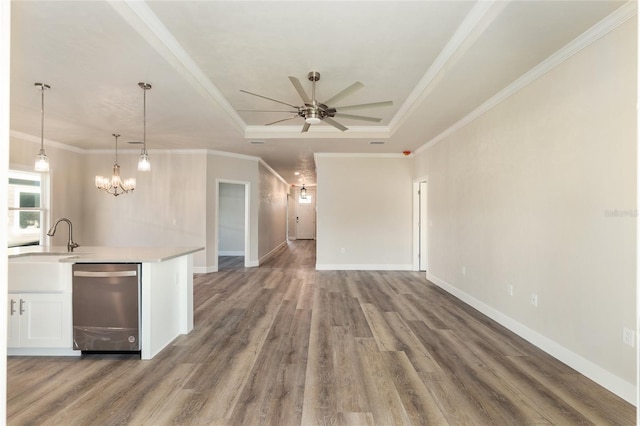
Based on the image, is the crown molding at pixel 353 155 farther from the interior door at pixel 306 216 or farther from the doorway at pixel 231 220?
the interior door at pixel 306 216

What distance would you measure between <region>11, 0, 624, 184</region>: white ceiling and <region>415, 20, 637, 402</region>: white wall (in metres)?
0.38

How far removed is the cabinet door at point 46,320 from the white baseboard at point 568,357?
4.33 meters

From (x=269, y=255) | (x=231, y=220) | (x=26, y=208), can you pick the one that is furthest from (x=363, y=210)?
(x=26, y=208)

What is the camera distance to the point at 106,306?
263 cm

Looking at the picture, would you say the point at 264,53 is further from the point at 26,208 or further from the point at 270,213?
the point at 270,213

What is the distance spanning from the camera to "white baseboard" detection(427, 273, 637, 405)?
2.06 metres

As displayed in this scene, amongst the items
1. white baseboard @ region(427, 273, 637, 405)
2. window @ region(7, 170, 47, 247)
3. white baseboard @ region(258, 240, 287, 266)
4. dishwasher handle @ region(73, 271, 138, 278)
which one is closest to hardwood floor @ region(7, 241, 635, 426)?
white baseboard @ region(427, 273, 637, 405)

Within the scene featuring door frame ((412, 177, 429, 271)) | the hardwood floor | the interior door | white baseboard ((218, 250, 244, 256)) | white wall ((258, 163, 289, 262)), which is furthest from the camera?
the interior door

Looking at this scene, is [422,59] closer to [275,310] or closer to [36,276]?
[275,310]

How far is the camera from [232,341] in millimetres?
2977

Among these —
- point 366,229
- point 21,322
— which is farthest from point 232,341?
point 366,229

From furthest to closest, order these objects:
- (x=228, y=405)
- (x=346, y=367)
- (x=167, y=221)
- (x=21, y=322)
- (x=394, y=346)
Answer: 1. (x=167, y=221)
2. (x=394, y=346)
3. (x=21, y=322)
4. (x=346, y=367)
5. (x=228, y=405)

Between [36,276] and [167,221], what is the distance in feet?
12.8

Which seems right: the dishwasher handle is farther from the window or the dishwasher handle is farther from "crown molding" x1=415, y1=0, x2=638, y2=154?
"crown molding" x1=415, y1=0, x2=638, y2=154
